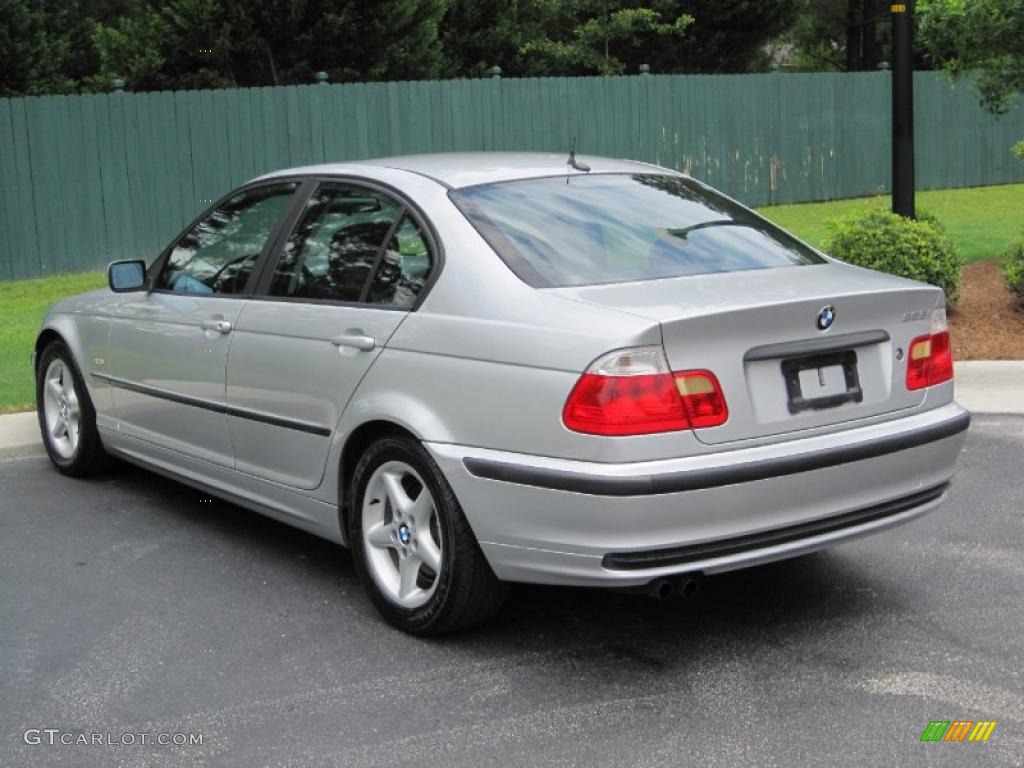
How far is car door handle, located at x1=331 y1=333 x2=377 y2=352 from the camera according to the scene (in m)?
4.80

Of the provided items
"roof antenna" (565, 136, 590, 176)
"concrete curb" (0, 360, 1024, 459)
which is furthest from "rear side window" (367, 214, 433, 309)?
"concrete curb" (0, 360, 1024, 459)

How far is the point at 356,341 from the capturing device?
4848mm

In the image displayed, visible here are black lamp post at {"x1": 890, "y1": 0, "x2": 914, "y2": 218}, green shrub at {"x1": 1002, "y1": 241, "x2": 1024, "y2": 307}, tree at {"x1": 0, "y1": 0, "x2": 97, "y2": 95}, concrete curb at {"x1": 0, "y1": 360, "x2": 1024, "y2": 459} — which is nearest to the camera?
concrete curb at {"x1": 0, "y1": 360, "x2": 1024, "y2": 459}

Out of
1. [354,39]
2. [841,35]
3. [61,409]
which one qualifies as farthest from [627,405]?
[841,35]

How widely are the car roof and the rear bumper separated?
1218 mm

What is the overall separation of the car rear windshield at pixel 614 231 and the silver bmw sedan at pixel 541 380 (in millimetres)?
12

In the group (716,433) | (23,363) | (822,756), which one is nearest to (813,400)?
(716,433)

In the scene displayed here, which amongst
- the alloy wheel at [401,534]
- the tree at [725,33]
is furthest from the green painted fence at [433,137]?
the alloy wheel at [401,534]

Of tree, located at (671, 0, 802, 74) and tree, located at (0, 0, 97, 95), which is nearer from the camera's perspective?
tree, located at (0, 0, 97, 95)

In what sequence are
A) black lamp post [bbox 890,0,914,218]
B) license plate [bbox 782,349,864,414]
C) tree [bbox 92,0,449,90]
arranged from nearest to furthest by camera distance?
1. license plate [bbox 782,349,864,414]
2. black lamp post [bbox 890,0,914,218]
3. tree [bbox 92,0,449,90]

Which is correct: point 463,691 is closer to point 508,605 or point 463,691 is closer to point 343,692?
point 343,692

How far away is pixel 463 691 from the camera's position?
13.9 ft

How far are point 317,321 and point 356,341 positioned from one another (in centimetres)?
31

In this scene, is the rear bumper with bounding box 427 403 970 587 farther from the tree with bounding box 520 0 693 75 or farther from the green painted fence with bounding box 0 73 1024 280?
the tree with bounding box 520 0 693 75
